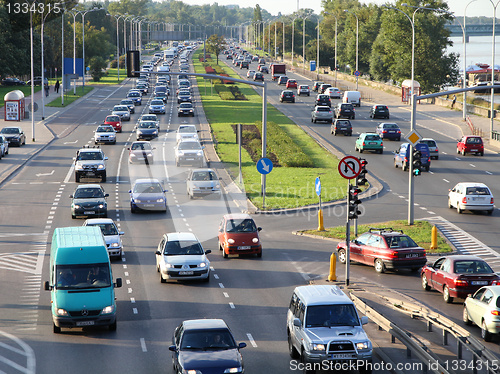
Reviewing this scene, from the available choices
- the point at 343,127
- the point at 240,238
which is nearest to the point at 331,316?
the point at 240,238

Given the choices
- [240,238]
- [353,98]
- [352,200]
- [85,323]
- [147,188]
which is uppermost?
[353,98]

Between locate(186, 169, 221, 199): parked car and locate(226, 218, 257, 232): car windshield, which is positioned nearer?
locate(226, 218, 257, 232): car windshield

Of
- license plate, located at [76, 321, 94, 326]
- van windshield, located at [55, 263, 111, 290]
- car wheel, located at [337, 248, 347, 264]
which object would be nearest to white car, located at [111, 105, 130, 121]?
car wheel, located at [337, 248, 347, 264]

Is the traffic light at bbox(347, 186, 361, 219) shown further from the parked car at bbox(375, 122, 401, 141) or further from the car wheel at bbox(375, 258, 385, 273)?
the parked car at bbox(375, 122, 401, 141)

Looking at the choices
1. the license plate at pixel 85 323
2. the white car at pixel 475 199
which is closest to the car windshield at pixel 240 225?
the license plate at pixel 85 323

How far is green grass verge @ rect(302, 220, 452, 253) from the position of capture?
31.5 m

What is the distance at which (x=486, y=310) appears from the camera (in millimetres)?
18984

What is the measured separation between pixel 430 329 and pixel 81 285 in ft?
29.6

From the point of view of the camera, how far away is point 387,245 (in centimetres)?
2742

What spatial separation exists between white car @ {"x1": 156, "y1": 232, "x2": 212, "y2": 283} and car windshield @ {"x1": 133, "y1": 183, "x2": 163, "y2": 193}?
40.5 ft

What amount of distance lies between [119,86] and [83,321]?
10815cm

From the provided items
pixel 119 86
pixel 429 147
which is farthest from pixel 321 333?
pixel 119 86

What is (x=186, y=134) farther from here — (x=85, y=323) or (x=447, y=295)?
(x=85, y=323)

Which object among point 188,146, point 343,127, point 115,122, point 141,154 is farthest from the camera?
point 115,122
